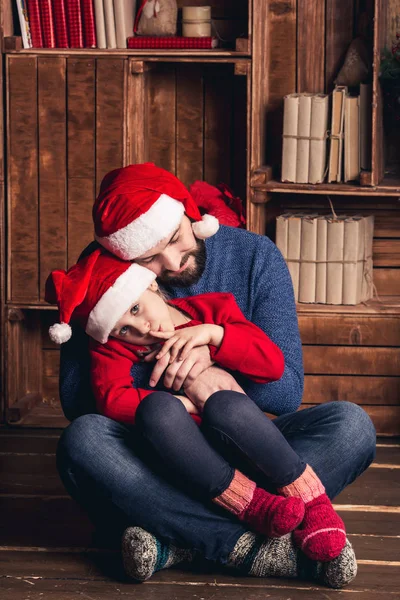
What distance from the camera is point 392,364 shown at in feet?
10.5

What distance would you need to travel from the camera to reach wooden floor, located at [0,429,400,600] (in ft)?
6.67

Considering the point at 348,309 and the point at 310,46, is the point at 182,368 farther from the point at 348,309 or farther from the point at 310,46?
the point at 310,46

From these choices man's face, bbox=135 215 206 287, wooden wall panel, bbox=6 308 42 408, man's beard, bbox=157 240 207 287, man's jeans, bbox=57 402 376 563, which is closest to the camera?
man's jeans, bbox=57 402 376 563

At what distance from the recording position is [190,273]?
226cm

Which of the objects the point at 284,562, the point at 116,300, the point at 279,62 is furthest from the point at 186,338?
the point at 279,62

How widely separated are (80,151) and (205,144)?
1.56ft

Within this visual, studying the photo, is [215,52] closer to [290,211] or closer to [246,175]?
[246,175]

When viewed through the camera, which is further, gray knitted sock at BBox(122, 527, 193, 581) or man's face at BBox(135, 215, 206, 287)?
man's face at BBox(135, 215, 206, 287)

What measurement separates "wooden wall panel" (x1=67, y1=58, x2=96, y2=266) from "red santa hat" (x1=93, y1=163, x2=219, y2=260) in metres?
1.01

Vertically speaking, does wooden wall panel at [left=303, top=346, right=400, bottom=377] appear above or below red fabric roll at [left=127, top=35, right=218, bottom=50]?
below

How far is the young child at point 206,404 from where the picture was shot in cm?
194

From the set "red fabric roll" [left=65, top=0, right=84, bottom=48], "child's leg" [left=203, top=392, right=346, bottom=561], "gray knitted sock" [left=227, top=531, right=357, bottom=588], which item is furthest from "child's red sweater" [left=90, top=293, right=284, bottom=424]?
"red fabric roll" [left=65, top=0, right=84, bottom=48]

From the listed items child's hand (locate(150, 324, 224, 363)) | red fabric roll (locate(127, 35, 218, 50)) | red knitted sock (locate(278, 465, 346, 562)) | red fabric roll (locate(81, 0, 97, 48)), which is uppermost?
A: red fabric roll (locate(81, 0, 97, 48))

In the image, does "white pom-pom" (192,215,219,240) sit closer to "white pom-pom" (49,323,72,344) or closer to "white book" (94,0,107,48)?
"white pom-pom" (49,323,72,344)
